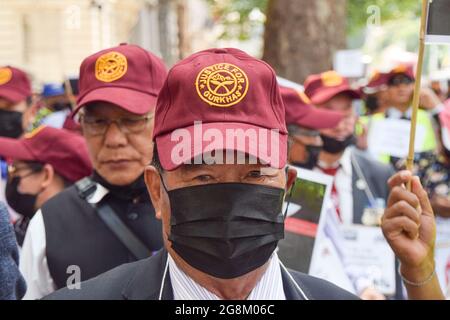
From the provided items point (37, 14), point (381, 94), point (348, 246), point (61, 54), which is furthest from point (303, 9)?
point (37, 14)

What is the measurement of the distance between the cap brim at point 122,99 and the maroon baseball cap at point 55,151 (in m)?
0.83

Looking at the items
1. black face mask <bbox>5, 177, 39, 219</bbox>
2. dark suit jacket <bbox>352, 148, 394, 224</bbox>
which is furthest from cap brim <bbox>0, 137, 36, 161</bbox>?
dark suit jacket <bbox>352, 148, 394, 224</bbox>

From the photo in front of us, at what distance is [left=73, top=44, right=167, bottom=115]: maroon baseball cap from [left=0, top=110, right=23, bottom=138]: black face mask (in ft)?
8.56

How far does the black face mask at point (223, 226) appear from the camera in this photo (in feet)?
7.00

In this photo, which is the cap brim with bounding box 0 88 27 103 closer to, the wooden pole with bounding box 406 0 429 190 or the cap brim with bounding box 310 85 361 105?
the cap brim with bounding box 310 85 361 105

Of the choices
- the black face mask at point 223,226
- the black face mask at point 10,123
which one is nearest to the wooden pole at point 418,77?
the black face mask at point 223,226

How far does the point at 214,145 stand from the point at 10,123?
418 cm

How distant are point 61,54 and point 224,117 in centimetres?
2594

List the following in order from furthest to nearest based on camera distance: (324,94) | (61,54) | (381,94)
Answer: (61,54), (381,94), (324,94)

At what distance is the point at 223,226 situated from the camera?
212 cm

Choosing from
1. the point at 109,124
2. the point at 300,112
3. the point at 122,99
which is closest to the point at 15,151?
the point at 109,124

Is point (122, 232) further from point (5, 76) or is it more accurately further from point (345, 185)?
point (5, 76)

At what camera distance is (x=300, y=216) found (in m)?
3.35

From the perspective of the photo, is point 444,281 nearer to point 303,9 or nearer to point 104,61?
point 104,61
